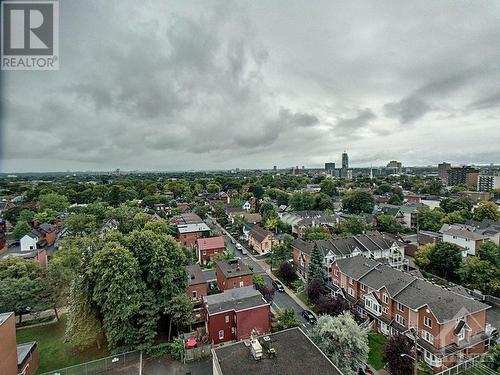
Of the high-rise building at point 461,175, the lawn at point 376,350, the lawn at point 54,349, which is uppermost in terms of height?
the high-rise building at point 461,175

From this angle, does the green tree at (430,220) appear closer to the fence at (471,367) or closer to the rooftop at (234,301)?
the fence at (471,367)

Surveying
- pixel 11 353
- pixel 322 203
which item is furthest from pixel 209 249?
pixel 322 203

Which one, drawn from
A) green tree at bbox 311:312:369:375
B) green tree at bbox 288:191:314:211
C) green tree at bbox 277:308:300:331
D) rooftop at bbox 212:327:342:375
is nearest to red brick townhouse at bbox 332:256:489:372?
green tree at bbox 311:312:369:375

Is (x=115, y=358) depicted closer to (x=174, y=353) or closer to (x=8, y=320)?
(x=174, y=353)

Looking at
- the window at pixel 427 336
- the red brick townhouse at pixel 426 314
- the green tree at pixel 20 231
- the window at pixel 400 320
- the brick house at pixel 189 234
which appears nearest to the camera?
the red brick townhouse at pixel 426 314

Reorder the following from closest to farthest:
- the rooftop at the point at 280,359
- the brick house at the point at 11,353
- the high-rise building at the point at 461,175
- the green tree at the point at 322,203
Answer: the rooftop at the point at 280,359, the brick house at the point at 11,353, the green tree at the point at 322,203, the high-rise building at the point at 461,175

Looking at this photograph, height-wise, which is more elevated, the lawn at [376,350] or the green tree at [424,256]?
the green tree at [424,256]

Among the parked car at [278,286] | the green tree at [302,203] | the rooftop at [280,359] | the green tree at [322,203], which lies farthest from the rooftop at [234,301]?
the green tree at [322,203]

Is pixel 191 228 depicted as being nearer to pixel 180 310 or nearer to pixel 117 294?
pixel 180 310

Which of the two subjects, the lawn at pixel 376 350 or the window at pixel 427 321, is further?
the window at pixel 427 321
